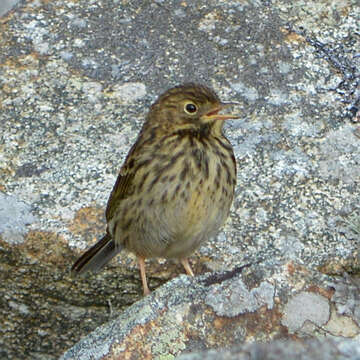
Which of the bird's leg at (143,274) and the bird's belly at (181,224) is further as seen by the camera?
the bird's belly at (181,224)

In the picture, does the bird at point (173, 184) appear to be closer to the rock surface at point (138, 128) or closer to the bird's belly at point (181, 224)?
the bird's belly at point (181, 224)

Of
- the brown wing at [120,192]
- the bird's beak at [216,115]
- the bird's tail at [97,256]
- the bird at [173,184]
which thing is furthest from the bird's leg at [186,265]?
the bird's beak at [216,115]

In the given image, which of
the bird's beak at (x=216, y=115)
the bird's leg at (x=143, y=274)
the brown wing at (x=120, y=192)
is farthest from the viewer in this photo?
the brown wing at (x=120, y=192)

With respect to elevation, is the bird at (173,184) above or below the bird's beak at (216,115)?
below

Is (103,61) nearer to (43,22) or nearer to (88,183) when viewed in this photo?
(43,22)

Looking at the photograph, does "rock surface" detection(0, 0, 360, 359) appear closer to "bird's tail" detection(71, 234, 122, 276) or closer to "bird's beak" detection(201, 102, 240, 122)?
"bird's tail" detection(71, 234, 122, 276)

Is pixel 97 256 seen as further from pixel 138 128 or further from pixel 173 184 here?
pixel 138 128

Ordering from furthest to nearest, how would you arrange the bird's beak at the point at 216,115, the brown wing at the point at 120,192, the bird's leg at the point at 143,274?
1. the brown wing at the point at 120,192
2. the bird's beak at the point at 216,115
3. the bird's leg at the point at 143,274

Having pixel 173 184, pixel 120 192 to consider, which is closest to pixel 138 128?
pixel 120 192
